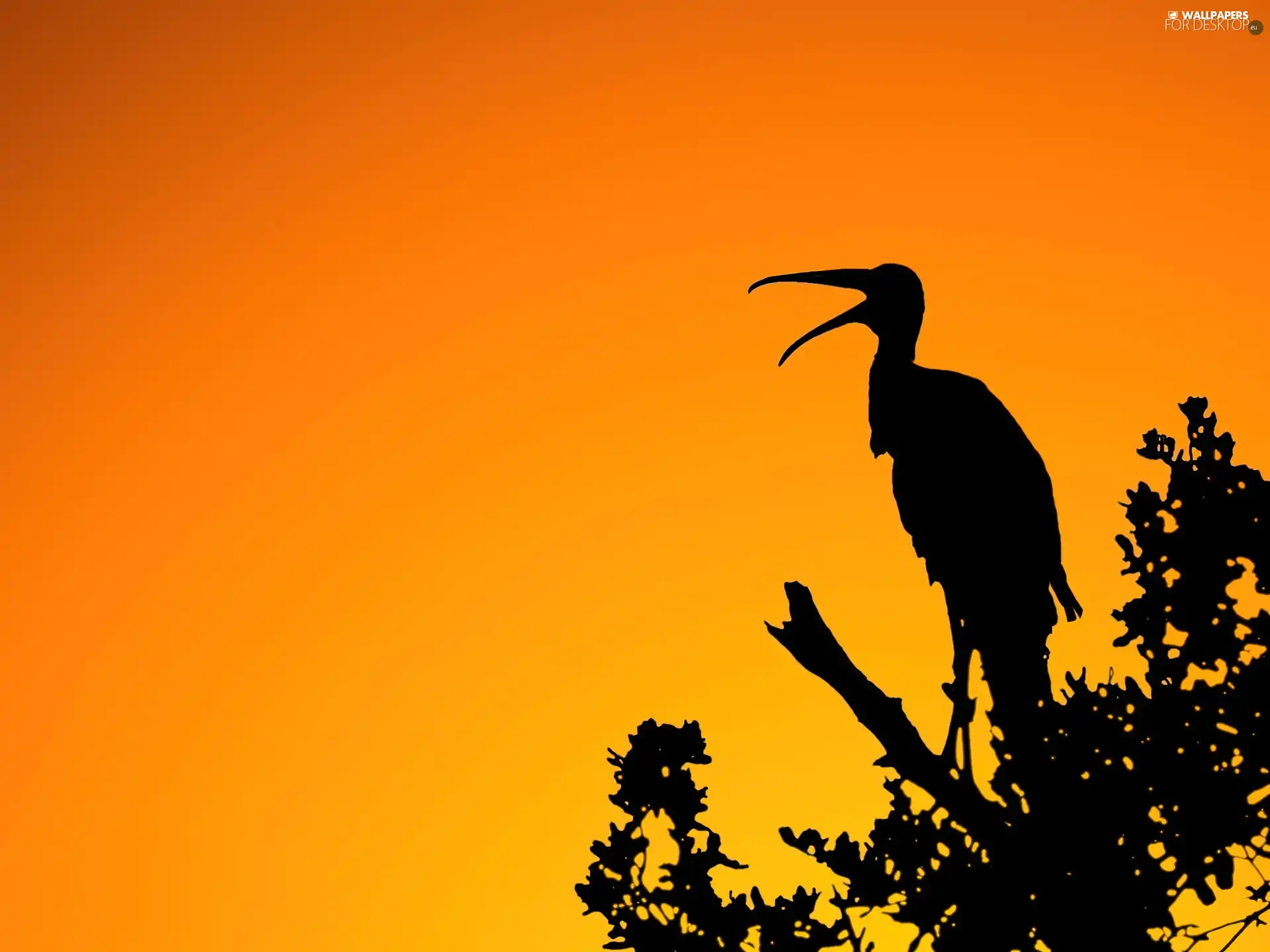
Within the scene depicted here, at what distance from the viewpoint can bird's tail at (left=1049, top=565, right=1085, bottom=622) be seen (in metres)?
8.60

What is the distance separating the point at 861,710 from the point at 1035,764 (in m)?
1.36

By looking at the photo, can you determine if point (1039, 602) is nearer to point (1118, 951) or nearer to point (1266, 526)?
point (1266, 526)

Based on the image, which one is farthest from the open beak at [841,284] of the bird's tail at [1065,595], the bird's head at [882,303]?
the bird's tail at [1065,595]

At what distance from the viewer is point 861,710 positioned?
6457 mm

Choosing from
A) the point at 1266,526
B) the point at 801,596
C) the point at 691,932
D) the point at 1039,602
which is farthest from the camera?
the point at 1039,602

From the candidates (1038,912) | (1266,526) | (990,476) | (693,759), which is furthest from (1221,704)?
(693,759)

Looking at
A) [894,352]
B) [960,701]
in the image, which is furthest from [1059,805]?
[894,352]

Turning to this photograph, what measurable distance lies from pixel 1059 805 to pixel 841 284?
16.3ft

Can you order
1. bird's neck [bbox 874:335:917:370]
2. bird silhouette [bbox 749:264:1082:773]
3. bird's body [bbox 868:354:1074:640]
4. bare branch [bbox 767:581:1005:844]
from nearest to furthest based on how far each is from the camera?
bare branch [bbox 767:581:1005:844]
bird silhouette [bbox 749:264:1082:773]
bird's body [bbox 868:354:1074:640]
bird's neck [bbox 874:335:917:370]

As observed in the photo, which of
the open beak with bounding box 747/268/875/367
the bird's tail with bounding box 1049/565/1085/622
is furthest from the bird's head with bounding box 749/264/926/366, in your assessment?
the bird's tail with bounding box 1049/565/1085/622

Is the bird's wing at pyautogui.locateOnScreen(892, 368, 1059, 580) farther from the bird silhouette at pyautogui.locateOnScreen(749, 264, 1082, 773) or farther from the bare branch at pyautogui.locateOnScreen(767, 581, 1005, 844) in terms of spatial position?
the bare branch at pyautogui.locateOnScreen(767, 581, 1005, 844)

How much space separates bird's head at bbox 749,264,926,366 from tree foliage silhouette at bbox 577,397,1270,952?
309 centimetres

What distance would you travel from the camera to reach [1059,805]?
6895 millimetres

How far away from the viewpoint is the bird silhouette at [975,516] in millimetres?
8094
